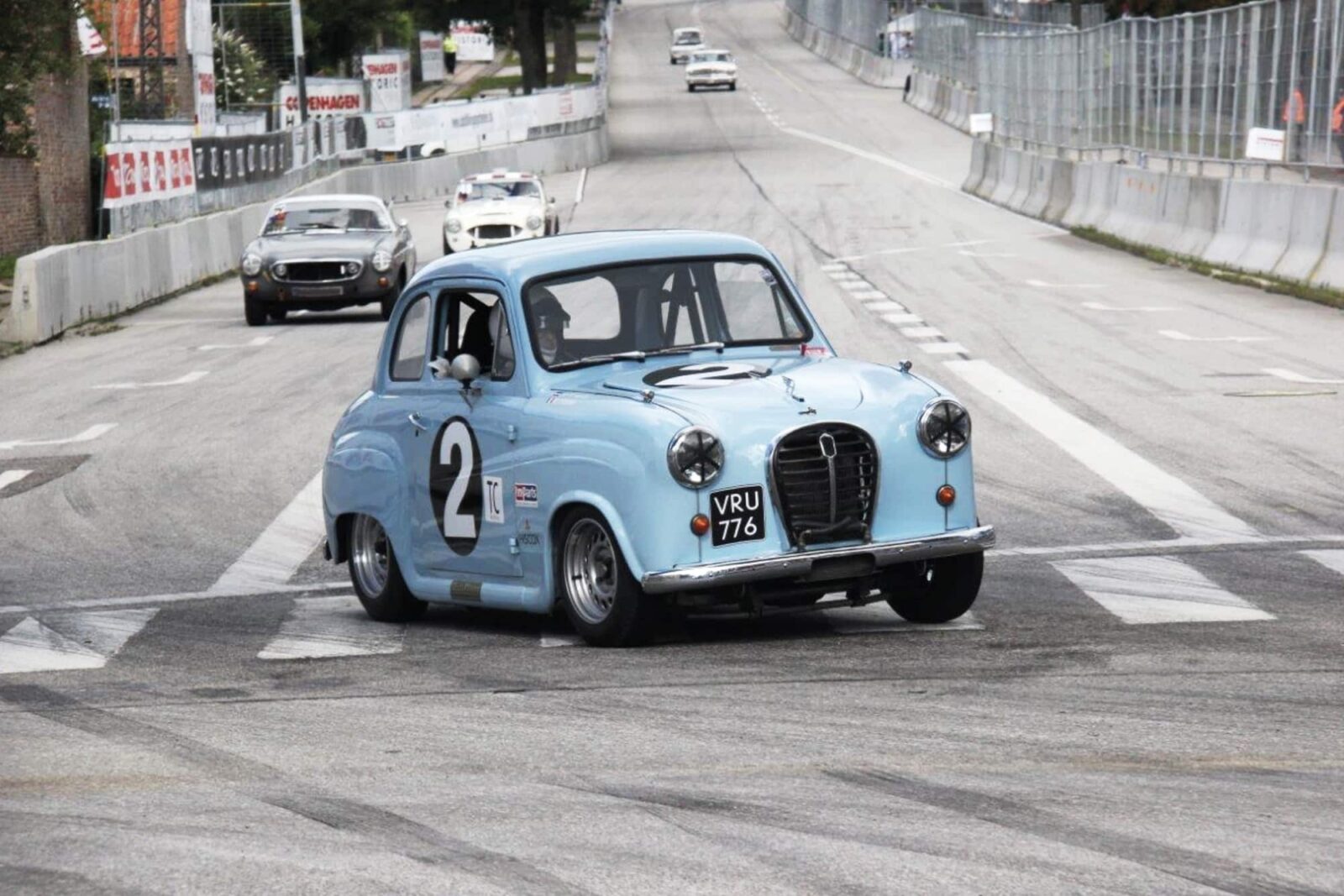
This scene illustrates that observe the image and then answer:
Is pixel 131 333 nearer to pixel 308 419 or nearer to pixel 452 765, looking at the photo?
pixel 308 419

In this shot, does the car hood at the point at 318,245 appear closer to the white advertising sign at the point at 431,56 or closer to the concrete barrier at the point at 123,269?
the concrete barrier at the point at 123,269

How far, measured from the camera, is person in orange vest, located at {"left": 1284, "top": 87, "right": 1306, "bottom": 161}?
97.8ft

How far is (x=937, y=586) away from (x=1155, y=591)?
1237 mm

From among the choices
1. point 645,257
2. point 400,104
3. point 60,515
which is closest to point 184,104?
point 400,104

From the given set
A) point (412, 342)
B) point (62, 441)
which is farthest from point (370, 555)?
point (62, 441)

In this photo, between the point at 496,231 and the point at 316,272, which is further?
the point at 496,231

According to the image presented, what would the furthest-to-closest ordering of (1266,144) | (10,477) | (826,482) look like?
(1266,144) < (10,477) < (826,482)

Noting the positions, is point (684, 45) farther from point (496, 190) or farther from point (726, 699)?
point (726, 699)

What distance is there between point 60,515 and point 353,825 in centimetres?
947

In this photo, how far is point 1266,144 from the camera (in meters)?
30.9

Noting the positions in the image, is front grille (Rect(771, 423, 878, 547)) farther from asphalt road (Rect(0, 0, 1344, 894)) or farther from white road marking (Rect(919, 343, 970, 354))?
white road marking (Rect(919, 343, 970, 354))

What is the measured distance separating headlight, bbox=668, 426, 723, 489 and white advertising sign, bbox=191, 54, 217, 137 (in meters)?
51.9

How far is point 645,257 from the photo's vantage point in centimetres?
1066

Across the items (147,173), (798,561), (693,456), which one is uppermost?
(693,456)
